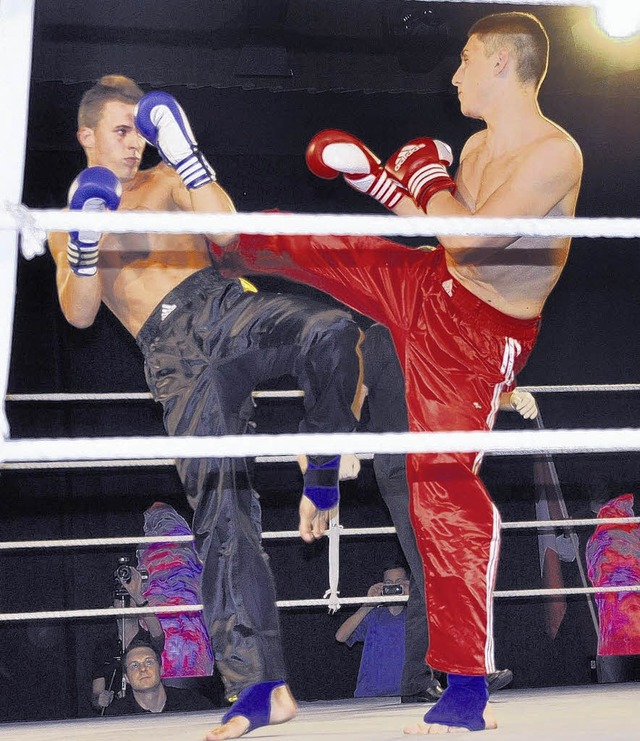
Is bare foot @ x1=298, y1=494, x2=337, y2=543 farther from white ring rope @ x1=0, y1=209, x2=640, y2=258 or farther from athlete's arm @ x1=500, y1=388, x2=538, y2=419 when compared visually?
white ring rope @ x1=0, y1=209, x2=640, y2=258

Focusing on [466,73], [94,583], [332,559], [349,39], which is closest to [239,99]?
[349,39]

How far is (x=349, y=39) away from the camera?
2662 mm

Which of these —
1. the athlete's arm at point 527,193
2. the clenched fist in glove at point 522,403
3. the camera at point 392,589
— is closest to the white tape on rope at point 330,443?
the athlete's arm at point 527,193

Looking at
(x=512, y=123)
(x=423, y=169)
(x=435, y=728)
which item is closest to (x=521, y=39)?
(x=512, y=123)

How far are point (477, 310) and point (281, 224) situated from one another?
3.39 feet

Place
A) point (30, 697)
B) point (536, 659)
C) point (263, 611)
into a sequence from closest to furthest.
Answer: point (263, 611) → point (30, 697) → point (536, 659)

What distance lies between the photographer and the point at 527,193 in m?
1.52

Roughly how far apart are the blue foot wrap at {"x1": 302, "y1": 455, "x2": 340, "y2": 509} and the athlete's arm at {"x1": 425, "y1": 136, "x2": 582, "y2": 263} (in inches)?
17.4

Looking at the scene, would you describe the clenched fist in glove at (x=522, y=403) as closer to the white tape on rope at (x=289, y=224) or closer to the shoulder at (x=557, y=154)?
the shoulder at (x=557, y=154)

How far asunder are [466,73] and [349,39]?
1.01 m

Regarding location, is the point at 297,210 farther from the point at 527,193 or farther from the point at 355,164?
the point at 527,193

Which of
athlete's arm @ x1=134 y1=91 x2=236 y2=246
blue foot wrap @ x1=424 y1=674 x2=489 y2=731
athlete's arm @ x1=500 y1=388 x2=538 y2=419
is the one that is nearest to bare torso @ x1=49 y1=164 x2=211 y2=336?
athlete's arm @ x1=134 y1=91 x2=236 y2=246

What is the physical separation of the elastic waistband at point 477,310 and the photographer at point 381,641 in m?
1.04

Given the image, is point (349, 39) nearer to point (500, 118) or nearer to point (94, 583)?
point (500, 118)
